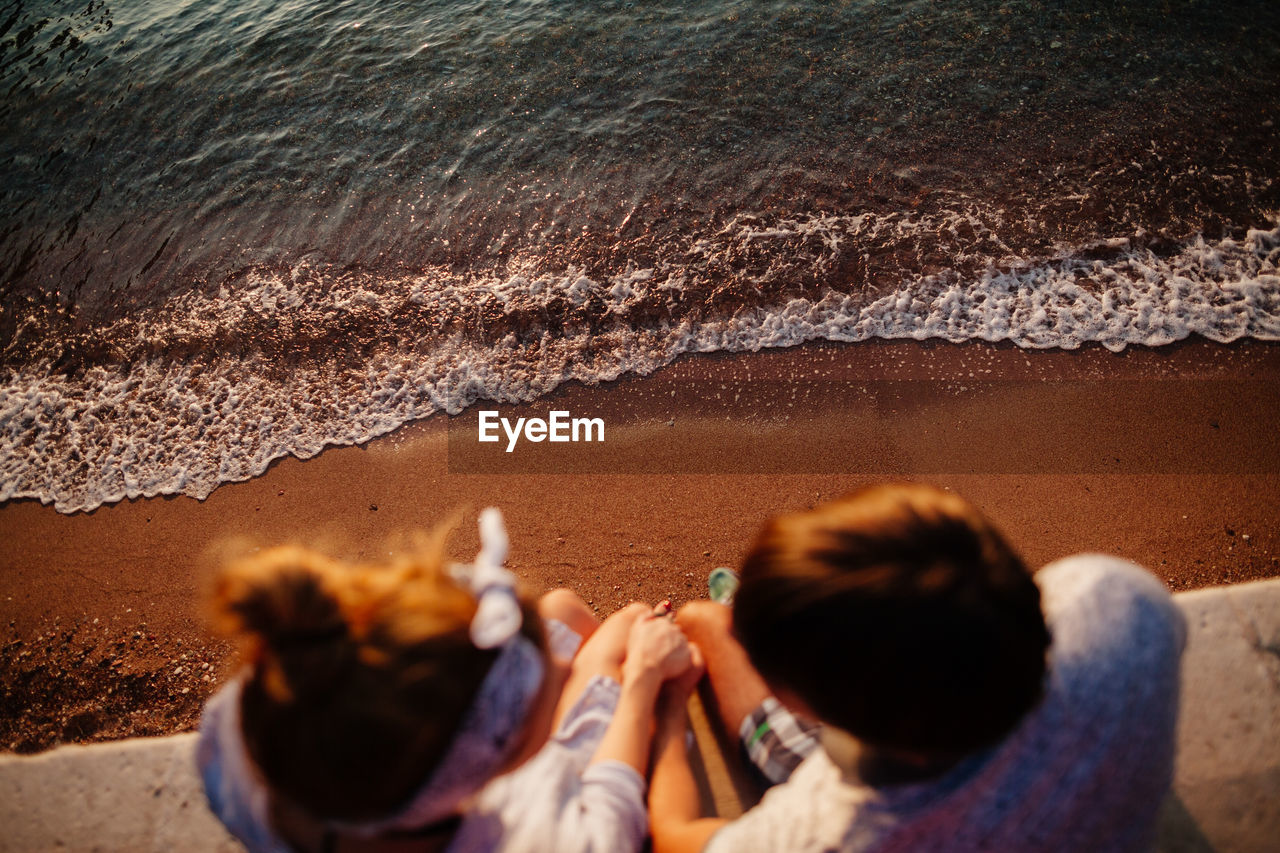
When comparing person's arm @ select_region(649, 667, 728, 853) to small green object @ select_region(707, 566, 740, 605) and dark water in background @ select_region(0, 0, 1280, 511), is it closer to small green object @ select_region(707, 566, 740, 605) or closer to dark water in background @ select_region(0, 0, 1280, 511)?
small green object @ select_region(707, 566, 740, 605)

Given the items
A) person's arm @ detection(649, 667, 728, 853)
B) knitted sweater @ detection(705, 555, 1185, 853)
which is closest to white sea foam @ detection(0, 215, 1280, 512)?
person's arm @ detection(649, 667, 728, 853)

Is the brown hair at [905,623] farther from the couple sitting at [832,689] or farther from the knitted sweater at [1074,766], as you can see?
the knitted sweater at [1074,766]

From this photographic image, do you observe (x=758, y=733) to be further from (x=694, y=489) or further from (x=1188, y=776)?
(x=694, y=489)

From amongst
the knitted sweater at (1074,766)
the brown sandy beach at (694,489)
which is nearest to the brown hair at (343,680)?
the knitted sweater at (1074,766)

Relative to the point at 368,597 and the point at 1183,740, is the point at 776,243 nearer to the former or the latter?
the point at 1183,740

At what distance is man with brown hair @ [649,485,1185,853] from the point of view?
0.94 m

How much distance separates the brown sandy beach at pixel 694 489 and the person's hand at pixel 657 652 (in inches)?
32.9

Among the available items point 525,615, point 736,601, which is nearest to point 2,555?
point 525,615

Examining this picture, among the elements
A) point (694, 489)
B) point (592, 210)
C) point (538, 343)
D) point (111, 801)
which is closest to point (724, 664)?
point (694, 489)

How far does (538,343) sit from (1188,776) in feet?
12.2

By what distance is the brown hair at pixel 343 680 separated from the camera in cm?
105

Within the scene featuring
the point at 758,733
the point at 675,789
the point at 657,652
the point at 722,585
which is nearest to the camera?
the point at 675,789

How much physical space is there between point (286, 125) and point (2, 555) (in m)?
4.85

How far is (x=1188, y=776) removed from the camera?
183 cm
